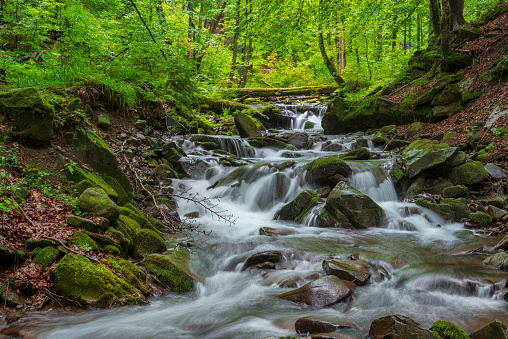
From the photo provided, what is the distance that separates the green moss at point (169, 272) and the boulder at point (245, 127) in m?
9.64

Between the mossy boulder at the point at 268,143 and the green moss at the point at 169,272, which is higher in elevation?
the mossy boulder at the point at 268,143

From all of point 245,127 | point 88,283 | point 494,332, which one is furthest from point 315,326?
point 245,127

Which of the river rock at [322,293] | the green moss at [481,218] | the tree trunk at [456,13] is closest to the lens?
the river rock at [322,293]

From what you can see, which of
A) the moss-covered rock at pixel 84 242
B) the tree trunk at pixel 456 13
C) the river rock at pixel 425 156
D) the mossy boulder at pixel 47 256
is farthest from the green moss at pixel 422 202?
→ the tree trunk at pixel 456 13

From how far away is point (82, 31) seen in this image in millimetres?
8602

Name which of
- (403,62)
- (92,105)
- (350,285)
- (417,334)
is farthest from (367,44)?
(417,334)

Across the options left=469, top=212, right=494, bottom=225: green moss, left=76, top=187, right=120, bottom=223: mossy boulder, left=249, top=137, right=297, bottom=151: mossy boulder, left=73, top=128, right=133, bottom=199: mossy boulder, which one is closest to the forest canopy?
left=73, top=128, right=133, bottom=199: mossy boulder

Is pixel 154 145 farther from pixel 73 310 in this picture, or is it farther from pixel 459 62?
pixel 459 62

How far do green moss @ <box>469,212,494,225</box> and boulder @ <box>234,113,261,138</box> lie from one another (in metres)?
8.89

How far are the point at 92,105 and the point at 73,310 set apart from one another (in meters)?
6.19

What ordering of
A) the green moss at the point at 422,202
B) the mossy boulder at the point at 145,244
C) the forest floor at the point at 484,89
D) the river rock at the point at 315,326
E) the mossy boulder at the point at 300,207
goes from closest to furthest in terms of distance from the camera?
the river rock at the point at 315,326 → the mossy boulder at the point at 145,244 → the green moss at the point at 422,202 → the mossy boulder at the point at 300,207 → the forest floor at the point at 484,89

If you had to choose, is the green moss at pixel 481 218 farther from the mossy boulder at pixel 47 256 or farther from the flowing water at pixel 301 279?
the mossy boulder at pixel 47 256

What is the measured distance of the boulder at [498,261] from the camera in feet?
13.9

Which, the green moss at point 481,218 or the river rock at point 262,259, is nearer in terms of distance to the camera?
the river rock at point 262,259
